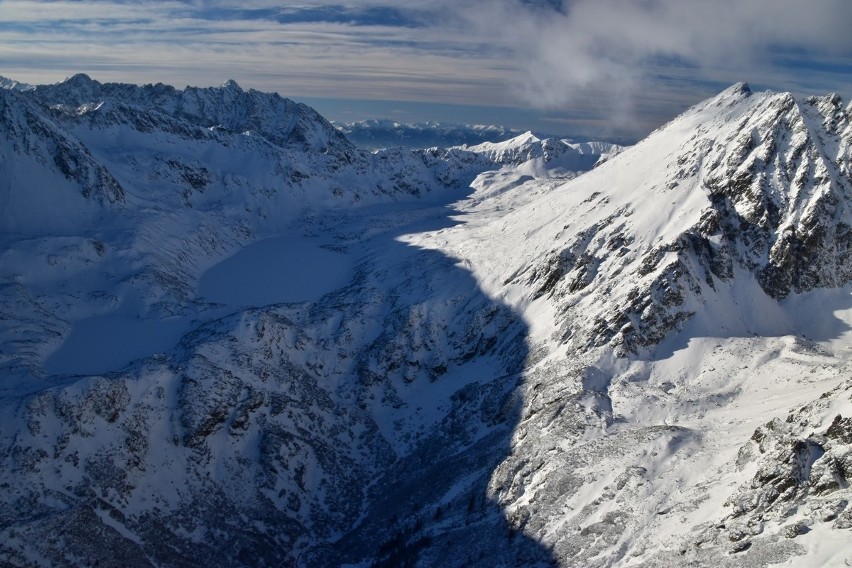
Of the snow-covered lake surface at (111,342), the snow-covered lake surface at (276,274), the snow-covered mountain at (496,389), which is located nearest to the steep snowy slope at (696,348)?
the snow-covered mountain at (496,389)

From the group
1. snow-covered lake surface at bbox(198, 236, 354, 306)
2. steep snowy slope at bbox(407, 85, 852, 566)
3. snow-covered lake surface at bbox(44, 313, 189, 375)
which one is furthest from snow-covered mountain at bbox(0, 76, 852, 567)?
snow-covered lake surface at bbox(198, 236, 354, 306)

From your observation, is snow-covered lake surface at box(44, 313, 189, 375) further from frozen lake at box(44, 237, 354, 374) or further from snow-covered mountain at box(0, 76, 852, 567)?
snow-covered mountain at box(0, 76, 852, 567)

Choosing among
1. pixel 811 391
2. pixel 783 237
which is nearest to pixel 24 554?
pixel 811 391

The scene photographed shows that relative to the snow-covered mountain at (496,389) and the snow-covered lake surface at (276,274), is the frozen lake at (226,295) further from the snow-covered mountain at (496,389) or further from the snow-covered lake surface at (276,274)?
the snow-covered mountain at (496,389)

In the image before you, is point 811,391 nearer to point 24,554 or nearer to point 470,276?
point 470,276

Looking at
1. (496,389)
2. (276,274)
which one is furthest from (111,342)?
(496,389)

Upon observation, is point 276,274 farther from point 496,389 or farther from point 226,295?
point 496,389
